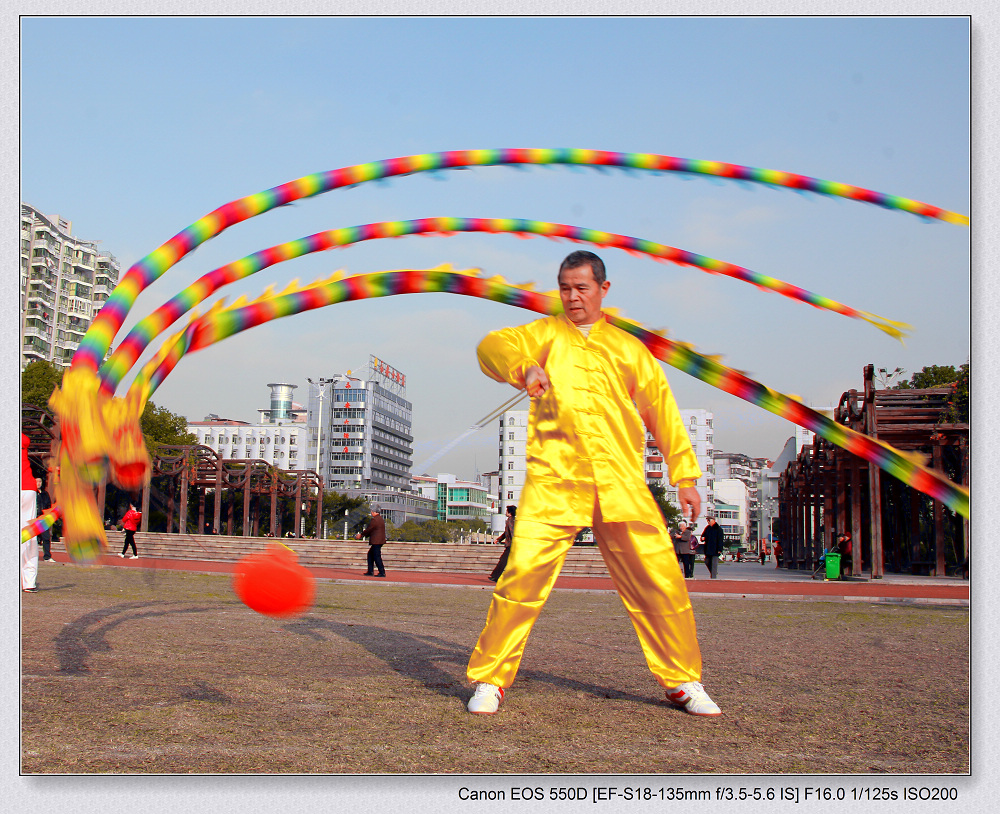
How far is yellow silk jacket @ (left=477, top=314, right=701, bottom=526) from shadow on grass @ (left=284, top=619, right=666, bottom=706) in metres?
1.23

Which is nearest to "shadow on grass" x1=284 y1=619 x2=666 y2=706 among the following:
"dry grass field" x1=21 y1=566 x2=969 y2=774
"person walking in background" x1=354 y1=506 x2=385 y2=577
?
"dry grass field" x1=21 y1=566 x2=969 y2=774

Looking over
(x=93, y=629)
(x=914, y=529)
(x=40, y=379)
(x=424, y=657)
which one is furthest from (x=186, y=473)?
(x=914, y=529)

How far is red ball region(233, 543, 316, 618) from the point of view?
464 centimetres

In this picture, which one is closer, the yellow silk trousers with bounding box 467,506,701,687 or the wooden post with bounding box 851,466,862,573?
the yellow silk trousers with bounding box 467,506,701,687

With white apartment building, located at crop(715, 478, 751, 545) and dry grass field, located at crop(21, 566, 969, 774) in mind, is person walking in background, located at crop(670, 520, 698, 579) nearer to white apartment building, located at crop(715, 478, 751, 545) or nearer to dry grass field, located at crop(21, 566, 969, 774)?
dry grass field, located at crop(21, 566, 969, 774)

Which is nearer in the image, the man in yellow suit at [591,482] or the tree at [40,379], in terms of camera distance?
the man in yellow suit at [591,482]

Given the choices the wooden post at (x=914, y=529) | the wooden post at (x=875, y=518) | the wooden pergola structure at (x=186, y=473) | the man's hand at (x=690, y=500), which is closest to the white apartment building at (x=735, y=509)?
the wooden pergola structure at (x=186, y=473)

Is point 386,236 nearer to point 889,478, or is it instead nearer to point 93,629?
point 93,629

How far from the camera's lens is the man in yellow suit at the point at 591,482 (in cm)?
436

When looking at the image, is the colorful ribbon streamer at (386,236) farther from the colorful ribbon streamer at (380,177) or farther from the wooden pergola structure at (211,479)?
Result: the wooden pergola structure at (211,479)

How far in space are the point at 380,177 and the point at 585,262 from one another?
1118 millimetres

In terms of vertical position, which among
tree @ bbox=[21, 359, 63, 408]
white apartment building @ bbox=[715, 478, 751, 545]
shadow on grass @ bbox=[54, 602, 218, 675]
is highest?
tree @ bbox=[21, 359, 63, 408]

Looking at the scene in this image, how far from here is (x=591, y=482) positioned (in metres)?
4.39

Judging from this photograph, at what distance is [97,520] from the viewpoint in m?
4.12
